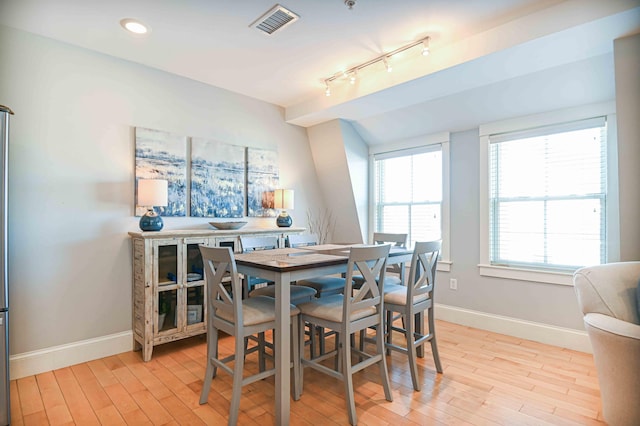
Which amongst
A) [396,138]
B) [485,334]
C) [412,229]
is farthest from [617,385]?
[396,138]

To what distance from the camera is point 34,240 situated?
8.47ft

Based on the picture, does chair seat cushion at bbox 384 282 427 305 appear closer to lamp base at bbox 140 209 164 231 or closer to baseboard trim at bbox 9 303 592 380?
baseboard trim at bbox 9 303 592 380

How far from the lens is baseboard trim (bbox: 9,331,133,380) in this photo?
A: 250 centimetres

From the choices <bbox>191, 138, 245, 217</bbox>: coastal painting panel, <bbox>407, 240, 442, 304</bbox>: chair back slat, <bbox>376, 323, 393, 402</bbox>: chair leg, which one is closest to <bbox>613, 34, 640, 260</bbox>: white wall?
<bbox>407, 240, 442, 304</bbox>: chair back slat

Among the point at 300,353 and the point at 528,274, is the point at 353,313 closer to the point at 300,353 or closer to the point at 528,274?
the point at 300,353

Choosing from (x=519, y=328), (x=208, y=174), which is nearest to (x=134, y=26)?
(x=208, y=174)

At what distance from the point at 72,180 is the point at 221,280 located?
5.83ft

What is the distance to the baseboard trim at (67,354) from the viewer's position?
2498 millimetres

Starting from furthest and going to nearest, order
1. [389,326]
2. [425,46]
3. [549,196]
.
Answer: [549,196], [389,326], [425,46]

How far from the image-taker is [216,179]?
3602mm

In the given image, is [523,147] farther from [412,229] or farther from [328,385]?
[328,385]

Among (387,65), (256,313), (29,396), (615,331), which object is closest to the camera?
(615,331)

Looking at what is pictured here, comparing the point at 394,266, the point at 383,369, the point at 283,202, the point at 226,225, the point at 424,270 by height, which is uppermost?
the point at 283,202

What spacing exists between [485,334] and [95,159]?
4075 mm
